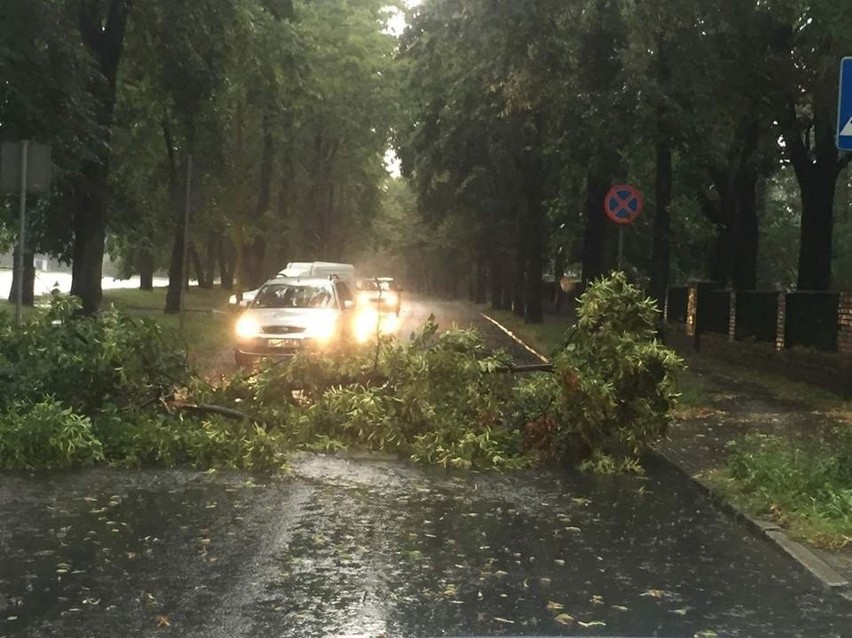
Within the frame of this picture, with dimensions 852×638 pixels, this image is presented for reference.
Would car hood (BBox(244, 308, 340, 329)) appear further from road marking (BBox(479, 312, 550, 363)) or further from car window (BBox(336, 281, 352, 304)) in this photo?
road marking (BBox(479, 312, 550, 363))

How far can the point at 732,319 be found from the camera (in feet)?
77.2

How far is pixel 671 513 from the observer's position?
8.76m

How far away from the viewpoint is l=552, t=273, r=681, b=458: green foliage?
35.9ft

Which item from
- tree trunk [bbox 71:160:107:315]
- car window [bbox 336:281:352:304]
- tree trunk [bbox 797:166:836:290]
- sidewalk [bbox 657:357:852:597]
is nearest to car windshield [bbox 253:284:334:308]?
car window [bbox 336:281:352:304]

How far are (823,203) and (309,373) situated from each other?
1640 centimetres

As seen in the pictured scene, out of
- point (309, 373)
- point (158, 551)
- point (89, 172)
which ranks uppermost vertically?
point (89, 172)

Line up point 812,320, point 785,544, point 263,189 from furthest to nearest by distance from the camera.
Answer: point 263,189, point 812,320, point 785,544

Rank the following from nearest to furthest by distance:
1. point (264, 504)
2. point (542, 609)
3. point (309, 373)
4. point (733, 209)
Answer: point (542, 609) < point (264, 504) < point (309, 373) < point (733, 209)

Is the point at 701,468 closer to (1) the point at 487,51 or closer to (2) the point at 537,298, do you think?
(1) the point at 487,51

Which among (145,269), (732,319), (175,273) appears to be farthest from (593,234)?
(145,269)

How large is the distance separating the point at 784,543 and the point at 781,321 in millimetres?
13448

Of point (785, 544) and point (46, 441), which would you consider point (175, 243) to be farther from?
point (785, 544)

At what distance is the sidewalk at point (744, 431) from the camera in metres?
7.08

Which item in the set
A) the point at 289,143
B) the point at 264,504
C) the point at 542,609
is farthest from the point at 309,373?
the point at 289,143
